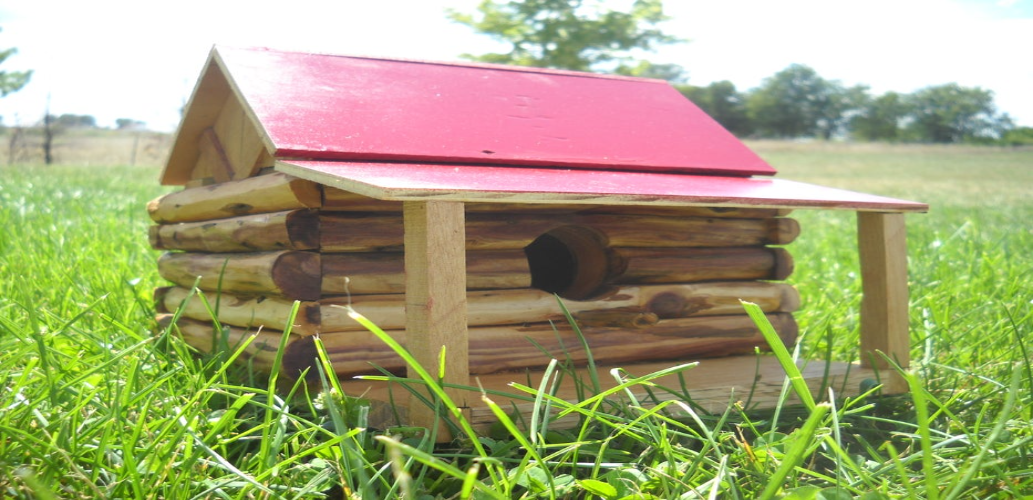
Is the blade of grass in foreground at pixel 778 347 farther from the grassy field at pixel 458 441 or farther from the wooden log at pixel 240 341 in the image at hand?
the wooden log at pixel 240 341

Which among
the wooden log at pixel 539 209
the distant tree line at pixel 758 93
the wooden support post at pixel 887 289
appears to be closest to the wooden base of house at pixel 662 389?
the wooden support post at pixel 887 289

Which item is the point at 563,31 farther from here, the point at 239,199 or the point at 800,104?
the point at 800,104

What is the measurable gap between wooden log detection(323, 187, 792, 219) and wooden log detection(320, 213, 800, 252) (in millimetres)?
20

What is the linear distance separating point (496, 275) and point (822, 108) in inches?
2734

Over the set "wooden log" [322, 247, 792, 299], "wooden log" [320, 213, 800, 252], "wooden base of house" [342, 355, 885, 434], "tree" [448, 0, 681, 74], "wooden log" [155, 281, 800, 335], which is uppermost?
"tree" [448, 0, 681, 74]

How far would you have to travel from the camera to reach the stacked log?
2840mm

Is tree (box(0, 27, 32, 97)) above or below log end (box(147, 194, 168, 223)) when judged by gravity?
above

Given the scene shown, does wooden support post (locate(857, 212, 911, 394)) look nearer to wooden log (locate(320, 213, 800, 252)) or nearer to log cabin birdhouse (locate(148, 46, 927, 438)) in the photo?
log cabin birdhouse (locate(148, 46, 927, 438))

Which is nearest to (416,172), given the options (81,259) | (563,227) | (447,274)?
(447,274)

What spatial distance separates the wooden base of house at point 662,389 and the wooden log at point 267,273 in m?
0.37

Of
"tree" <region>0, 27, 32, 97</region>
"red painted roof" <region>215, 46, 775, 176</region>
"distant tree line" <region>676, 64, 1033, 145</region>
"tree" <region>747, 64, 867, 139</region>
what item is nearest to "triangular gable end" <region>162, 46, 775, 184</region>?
"red painted roof" <region>215, 46, 775, 176</region>

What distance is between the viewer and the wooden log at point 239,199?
9.16 ft

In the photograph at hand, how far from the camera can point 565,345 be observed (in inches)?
126

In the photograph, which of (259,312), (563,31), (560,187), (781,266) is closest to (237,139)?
(259,312)
